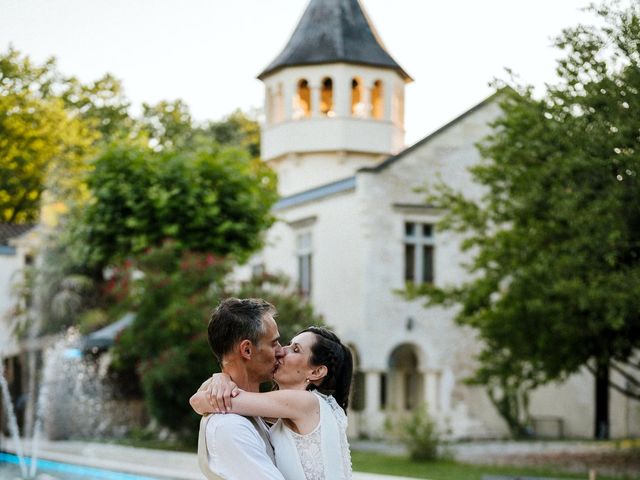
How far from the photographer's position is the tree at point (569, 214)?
18312mm

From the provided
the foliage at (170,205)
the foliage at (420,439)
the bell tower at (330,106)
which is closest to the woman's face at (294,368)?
the foliage at (420,439)

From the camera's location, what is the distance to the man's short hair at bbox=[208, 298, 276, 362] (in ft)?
13.5

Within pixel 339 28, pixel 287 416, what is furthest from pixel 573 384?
pixel 287 416

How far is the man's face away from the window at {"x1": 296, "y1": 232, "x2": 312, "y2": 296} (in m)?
30.7

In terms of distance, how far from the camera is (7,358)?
34625mm

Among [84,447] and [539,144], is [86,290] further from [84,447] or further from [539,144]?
[539,144]

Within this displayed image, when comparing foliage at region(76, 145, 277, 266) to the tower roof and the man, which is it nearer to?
the tower roof

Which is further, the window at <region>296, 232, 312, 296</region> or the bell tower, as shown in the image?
the bell tower

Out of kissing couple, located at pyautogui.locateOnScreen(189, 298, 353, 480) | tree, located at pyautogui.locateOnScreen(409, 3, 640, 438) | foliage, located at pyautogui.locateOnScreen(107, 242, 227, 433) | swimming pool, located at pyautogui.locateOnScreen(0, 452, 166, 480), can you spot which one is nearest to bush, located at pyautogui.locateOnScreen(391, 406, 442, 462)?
tree, located at pyautogui.locateOnScreen(409, 3, 640, 438)

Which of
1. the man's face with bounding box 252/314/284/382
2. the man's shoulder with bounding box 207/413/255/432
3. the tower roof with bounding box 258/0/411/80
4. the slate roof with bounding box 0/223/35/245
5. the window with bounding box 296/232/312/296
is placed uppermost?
the tower roof with bounding box 258/0/411/80

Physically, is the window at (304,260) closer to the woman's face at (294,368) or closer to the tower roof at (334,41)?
the tower roof at (334,41)

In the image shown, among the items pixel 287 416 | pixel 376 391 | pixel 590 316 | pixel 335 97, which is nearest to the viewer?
pixel 287 416

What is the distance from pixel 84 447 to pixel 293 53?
19.2 m

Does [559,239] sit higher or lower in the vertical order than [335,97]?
lower
